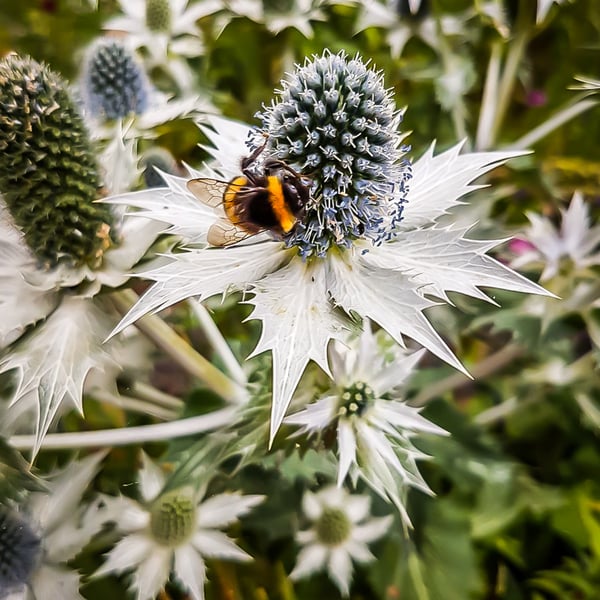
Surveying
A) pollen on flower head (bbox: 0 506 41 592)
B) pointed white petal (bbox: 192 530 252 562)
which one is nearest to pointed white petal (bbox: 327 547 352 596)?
pointed white petal (bbox: 192 530 252 562)

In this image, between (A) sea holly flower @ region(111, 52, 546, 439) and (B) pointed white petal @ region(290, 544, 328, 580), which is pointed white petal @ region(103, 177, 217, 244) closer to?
(A) sea holly flower @ region(111, 52, 546, 439)

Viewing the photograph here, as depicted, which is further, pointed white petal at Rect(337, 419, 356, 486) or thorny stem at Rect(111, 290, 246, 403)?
thorny stem at Rect(111, 290, 246, 403)

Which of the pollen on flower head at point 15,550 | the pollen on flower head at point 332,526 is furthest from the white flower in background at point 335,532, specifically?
the pollen on flower head at point 15,550

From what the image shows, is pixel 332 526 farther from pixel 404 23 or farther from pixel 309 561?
pixel 404 23

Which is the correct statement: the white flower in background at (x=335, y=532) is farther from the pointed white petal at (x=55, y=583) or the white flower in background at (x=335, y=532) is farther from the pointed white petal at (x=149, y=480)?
the pointed white petal at (x=55, y=583)

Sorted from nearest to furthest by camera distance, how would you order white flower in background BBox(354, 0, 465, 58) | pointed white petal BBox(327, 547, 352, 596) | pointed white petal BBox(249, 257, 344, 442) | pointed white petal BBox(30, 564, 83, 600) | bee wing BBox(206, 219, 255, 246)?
pointed white petal BBox(249, 257, 344, 442) < bee wing BBox(206, 219, 255, 246) < pointed white petal BBox(30, 564, 83, 600) < pointed white petal BBox(327, 547, 352, 596) < white flower in background BBox(354, 0, 465, 58)
